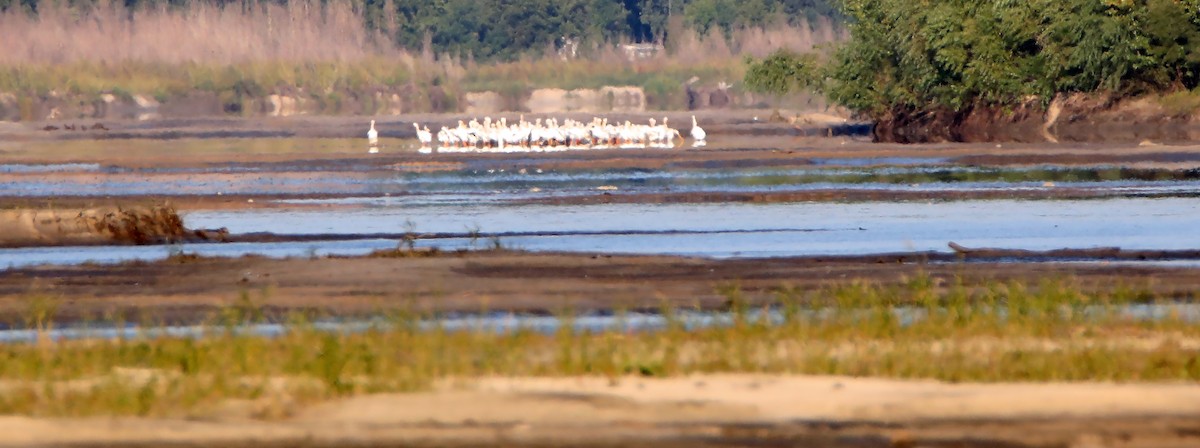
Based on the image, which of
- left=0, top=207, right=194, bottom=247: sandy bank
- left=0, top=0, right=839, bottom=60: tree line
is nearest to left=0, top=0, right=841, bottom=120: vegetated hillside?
left=0, top=0, right=839, bottom=60: tree line

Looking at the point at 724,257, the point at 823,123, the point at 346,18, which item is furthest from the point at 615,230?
the point at 346,18

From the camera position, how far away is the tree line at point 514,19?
114 m

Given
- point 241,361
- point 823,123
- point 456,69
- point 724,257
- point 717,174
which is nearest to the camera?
point 241,361

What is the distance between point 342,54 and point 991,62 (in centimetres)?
4955

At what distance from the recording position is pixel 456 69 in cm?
10331

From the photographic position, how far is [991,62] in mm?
56812

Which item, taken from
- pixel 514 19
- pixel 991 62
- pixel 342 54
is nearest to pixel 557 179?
pixel 991 62

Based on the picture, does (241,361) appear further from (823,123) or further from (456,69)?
(456,69)

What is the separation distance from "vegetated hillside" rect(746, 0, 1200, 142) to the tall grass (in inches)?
1611

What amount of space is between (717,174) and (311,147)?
19338 millimetres

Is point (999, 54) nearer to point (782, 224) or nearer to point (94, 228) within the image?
point (782, 224)

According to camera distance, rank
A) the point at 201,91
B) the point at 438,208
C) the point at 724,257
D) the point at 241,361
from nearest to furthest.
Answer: the point at 241,361, the point at 724,257, the point at 438,208, the point at 201,91

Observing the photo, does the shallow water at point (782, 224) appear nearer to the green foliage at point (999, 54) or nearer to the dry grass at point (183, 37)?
the green foliage at point (999, 54)

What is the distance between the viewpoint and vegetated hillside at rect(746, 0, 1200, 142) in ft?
177
